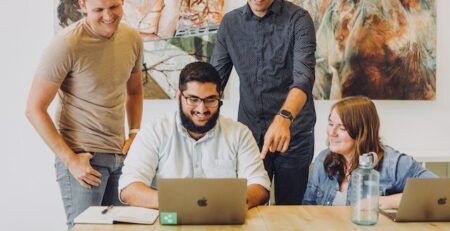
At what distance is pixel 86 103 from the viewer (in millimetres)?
2316

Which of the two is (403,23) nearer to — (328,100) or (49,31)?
(328,100)

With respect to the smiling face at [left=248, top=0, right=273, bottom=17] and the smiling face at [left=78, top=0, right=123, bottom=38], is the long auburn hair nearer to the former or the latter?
the smiling face at [left=248, top=0, right=273, bottom=17]

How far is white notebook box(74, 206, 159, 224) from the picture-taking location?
1737 mm

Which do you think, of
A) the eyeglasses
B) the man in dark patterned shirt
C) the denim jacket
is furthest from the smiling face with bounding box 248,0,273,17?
the denim jacket

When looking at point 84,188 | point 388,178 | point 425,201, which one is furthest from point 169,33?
point 425,201

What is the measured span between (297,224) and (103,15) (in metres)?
1.18

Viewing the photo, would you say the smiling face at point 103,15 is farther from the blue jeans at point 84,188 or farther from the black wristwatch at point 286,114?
the black wristwatch at point 286,114

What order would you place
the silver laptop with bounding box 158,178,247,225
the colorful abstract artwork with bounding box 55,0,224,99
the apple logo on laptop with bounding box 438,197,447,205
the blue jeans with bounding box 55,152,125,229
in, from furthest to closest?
the colorful abstract artwork with bounding box 55,0,224,99 → the blue jeans with bounding box 55,152,125,229 → the apple logo on laptop with bounding box 438,197,447,205 → the silver laptop with bounding box 158,178,247,225

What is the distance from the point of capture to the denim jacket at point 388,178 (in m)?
2.24

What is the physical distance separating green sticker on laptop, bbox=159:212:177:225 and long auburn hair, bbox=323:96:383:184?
88cm

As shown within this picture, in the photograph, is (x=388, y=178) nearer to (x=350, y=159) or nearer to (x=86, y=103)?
(x=350, y=159)

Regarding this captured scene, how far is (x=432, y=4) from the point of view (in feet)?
11.7

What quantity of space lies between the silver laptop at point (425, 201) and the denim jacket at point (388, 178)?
Answer: 41 cm

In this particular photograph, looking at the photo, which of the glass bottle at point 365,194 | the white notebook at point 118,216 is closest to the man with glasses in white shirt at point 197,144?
the white notebook at point 118,216
